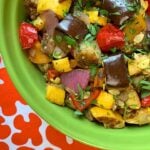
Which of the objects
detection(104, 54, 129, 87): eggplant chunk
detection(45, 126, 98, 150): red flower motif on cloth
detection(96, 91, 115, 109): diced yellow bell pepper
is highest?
detection(104, 54, 129, 87): eggplant chunk

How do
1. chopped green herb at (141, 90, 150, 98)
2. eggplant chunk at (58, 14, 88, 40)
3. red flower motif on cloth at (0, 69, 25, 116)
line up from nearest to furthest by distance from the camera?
eggplant chunk at (58, 14, 88, 40) → chopped green herb at (141, 90, 150, 98) → red flower motif on cloth at (0, 69, 25, 116)

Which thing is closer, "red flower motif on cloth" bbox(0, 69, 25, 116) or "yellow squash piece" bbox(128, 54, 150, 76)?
"yellow squash piece" bbox(128, 54, 150, 76)

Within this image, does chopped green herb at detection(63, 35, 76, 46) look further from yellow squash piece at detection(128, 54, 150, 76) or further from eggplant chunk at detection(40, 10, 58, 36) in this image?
yellow squash piece at detection(128, 54, 150, 76)

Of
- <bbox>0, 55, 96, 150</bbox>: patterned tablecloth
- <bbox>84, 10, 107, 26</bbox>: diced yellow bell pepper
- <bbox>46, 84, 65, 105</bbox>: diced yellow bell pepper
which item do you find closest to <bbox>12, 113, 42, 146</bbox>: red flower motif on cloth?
<bbox>0, 55, 96, 150</bbox>: patterned tablecloth

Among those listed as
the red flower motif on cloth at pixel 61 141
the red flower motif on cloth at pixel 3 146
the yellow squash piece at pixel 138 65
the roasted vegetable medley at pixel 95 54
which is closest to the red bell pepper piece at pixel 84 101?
the roasted vegetable medley at pixel 95 54

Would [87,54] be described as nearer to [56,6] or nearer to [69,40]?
[69,40]

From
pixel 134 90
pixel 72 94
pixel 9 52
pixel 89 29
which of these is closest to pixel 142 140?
pixel 134 90

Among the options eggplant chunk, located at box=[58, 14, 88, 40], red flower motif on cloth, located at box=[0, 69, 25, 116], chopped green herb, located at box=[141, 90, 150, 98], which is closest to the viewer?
eggplant chunk, located at box=[58, 14, 88, 40]
